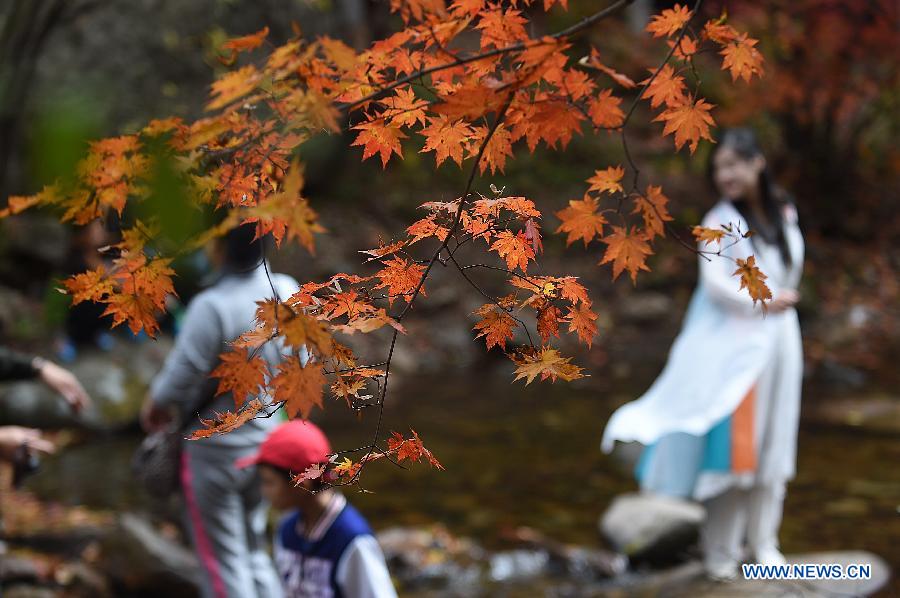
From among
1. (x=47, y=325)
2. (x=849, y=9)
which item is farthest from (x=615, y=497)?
(x=849, y=9)

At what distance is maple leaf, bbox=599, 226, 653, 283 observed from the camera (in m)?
1.72

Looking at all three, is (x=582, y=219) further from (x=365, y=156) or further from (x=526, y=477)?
(x=526, y=477)

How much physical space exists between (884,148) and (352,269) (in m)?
8.36

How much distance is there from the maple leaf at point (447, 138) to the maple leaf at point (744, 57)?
20.9 inches

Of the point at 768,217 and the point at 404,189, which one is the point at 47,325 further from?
the point at 768,217

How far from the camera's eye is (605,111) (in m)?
1.69

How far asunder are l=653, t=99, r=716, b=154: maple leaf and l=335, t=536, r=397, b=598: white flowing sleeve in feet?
4.94

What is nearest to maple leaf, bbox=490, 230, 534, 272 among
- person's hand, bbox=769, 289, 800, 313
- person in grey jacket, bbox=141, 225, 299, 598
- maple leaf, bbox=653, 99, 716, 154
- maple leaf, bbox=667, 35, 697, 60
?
maple leaf, bbox=653, 99, 716, 154

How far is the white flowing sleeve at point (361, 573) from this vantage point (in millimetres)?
2561

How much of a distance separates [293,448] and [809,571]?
240 centimetres

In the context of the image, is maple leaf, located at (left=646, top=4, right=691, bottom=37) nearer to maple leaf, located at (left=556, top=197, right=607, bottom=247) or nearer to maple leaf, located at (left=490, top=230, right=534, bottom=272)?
maple leaf, located at (left=556, top=197, right=607, bottom=247)

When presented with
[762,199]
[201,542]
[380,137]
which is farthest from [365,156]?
[762,199]

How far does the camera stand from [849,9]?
10.1m

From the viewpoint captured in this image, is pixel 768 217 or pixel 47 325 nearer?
pixel 768 217
